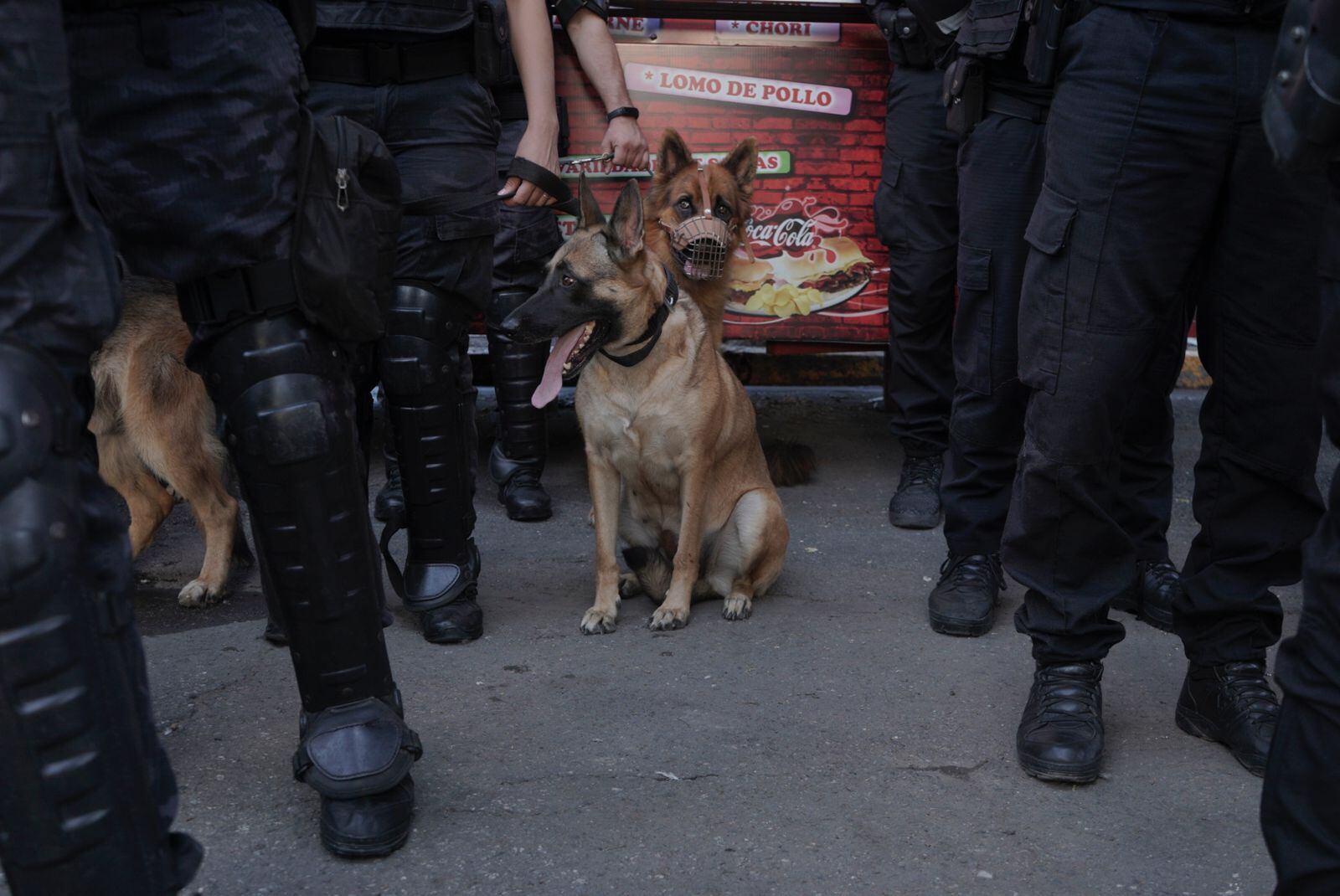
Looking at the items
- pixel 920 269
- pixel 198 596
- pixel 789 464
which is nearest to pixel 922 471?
pixel 789 464

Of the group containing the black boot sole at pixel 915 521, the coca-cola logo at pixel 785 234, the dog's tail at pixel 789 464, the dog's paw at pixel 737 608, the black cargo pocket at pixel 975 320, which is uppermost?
the black cargo pocket at pixel 975 320

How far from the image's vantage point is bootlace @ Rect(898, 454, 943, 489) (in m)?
4.32

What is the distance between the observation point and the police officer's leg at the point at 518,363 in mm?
4238

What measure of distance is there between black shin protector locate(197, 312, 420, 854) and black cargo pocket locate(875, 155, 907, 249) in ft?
8.49

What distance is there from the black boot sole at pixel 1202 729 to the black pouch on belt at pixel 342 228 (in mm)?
1894

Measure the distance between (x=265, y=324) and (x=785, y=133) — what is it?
2.91 meters

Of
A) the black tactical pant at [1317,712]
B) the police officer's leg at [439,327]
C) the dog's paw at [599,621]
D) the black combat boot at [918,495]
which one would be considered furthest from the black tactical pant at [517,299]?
the black tactical pant at [1317,712]

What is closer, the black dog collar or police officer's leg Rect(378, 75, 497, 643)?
police officer's leg Rect(378, 75, 497, 643)

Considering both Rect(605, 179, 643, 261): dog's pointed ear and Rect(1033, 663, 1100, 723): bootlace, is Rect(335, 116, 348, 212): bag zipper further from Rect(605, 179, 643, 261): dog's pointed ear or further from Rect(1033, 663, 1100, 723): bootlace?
Rect(1033, 663, 1100, 723): bootlace

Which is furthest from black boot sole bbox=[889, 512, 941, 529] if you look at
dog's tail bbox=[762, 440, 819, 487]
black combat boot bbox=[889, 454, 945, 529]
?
dog's tail bbox=[762, 440, 819, 487]

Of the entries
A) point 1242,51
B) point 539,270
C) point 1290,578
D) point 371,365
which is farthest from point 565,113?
point 1290,578

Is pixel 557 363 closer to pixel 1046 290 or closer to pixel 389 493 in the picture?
pixel 389 493

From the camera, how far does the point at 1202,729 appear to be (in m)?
2.60

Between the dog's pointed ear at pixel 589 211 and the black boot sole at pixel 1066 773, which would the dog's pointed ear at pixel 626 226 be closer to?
the dog's pointed ear at pixel 589 211
